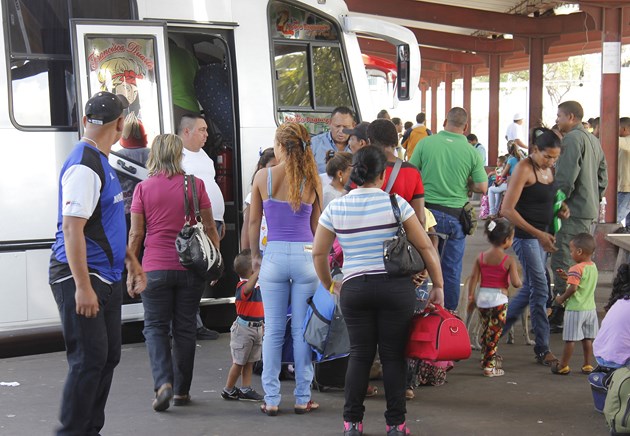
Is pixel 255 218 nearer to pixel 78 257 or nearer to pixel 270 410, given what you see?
pixel 270 410

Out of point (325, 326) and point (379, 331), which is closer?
point (379, 331)

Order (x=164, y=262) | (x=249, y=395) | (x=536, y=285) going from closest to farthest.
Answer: (x=164, y=262), (x=249, y=395), (x=536, y=285)

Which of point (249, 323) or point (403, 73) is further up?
point (403, 73)

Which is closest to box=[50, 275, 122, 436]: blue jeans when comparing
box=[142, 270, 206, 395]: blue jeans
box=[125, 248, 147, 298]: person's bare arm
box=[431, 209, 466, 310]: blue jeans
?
box=[125, 248, 147, 298]: person's bare arm

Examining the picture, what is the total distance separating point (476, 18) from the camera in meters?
24.4

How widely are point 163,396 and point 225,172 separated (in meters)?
3.12

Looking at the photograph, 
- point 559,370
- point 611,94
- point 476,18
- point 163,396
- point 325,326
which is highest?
point 476,18

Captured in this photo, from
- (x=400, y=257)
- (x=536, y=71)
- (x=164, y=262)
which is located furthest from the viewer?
(x=536, y=71)

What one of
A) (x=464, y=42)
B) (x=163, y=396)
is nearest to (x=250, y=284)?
(x=163, y=396)

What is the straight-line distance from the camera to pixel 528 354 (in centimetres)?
820

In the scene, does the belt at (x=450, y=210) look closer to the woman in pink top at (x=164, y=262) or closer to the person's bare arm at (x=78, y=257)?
the woman in pink top at (x=164, y=262)

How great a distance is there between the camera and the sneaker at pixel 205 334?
871 cm

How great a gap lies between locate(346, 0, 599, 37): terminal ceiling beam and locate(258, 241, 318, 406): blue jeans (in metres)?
16.0

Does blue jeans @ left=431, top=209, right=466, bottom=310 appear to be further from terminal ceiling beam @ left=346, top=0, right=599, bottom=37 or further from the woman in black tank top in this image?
terminal ceiling beam @ left=346, top=0, right=599, bottom=37
